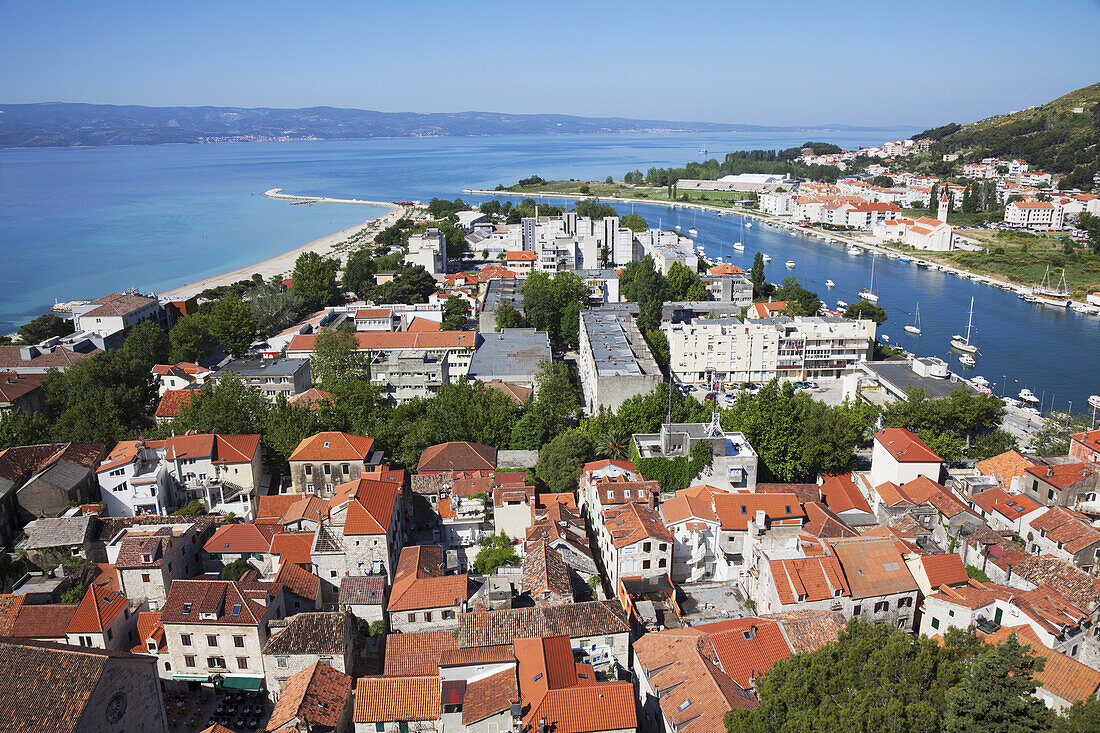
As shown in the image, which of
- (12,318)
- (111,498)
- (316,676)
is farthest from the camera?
(12,318)

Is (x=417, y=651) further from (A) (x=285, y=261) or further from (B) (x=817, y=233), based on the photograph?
(B) (x=817, y=233)

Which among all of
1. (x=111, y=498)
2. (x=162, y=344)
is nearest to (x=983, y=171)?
(x=162, y=344)

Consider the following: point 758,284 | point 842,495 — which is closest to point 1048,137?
point 758,284

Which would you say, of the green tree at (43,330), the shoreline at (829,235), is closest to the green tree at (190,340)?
the green tree at (43,330)

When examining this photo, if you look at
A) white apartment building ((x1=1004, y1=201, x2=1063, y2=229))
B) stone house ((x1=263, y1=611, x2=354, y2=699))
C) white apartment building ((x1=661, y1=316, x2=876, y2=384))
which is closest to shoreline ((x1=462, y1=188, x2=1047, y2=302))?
white apartment building ((x1=1004, y1=201, x2=1063, y2=229))

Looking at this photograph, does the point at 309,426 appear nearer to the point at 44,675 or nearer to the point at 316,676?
the point at 316,676

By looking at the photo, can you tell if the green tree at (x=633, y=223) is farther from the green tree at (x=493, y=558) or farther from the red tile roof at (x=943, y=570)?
the red tile roof at (x=943, y=570)
